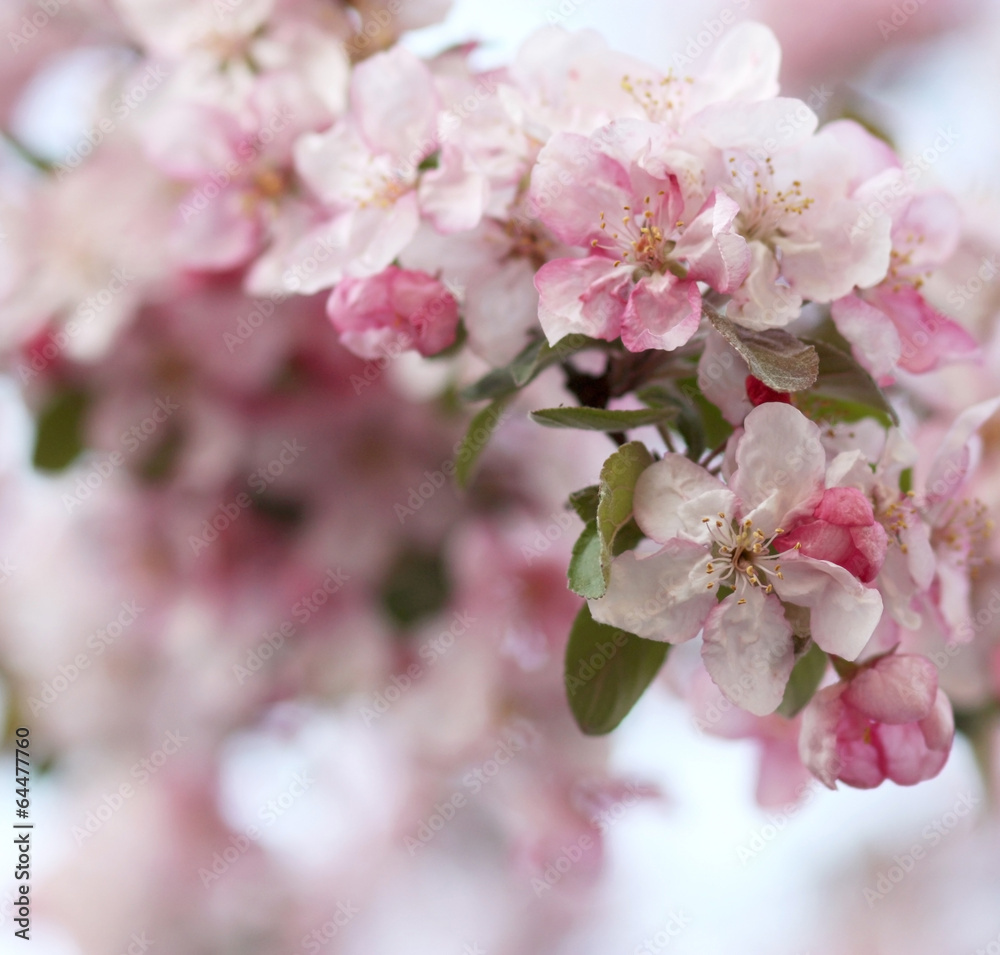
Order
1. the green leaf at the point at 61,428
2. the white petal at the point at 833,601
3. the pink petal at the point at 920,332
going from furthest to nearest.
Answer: the green leaf at the point at 61,428, the pink petal at the point at 920,332, the white petal at the point at 833,601

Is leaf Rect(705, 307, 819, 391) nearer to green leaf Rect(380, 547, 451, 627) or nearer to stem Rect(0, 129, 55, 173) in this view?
green leaf Rect(380, 547, 451, 627)

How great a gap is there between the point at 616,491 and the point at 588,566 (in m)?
0.03

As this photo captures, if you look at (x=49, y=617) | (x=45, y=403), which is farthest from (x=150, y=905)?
(x=45, y=403)

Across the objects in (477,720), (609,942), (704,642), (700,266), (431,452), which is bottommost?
(609,942)

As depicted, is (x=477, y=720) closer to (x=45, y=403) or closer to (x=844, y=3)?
(x=45, y=403)

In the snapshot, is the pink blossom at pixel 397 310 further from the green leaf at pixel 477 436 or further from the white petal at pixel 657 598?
the white petal at pixel 657 598

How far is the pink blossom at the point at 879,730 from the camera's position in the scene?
412 millimetres

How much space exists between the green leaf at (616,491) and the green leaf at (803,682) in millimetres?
130

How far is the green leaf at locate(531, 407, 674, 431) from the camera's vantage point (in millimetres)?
413

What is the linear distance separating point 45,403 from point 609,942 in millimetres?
991

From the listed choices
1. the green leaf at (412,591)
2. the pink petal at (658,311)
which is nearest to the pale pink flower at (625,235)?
the pink petal at (658,311)

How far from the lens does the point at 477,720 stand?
894 millimetres

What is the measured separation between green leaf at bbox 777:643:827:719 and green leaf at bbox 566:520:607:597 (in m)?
0.14

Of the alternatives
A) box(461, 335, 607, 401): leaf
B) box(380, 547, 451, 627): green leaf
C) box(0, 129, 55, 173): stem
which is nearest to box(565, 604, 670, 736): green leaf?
box(461, 335, 607, 401): leaf
